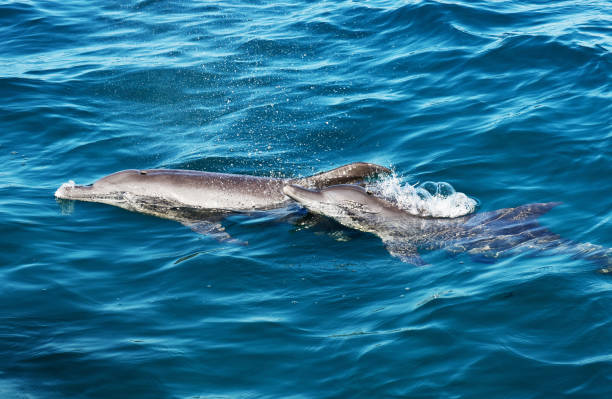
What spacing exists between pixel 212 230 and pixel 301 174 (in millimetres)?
2508

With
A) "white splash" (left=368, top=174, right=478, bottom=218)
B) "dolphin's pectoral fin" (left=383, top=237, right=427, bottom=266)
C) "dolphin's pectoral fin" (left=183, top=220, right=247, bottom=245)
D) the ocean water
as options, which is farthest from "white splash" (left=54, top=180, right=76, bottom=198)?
"dolphin's pectoral fin" (left=383, top=237, right=427, bottom=266)

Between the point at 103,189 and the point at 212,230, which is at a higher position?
the point at 103,189

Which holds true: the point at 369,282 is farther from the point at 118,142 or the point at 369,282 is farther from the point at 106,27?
the point at 106,27

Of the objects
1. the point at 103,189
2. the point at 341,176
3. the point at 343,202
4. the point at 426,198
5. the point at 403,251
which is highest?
the point at 103,189

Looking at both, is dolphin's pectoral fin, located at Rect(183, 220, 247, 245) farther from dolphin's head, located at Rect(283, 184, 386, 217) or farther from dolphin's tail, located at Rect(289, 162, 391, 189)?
dolphin's tail, located at Rect(289, 162, 391, 189)

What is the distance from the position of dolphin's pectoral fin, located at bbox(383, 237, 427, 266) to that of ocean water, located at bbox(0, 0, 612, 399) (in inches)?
5.5

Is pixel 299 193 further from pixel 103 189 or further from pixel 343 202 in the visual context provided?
pixel 103 189

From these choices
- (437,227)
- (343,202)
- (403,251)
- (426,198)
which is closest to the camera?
(403,251)

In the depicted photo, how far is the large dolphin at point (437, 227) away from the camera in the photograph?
31.4 feet

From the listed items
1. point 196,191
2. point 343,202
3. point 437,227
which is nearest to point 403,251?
point 437,227

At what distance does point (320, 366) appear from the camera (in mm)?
7199

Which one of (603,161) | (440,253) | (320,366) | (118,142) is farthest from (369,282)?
(118,142)

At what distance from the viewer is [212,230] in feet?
35.4

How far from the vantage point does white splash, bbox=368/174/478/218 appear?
35.6 ft
